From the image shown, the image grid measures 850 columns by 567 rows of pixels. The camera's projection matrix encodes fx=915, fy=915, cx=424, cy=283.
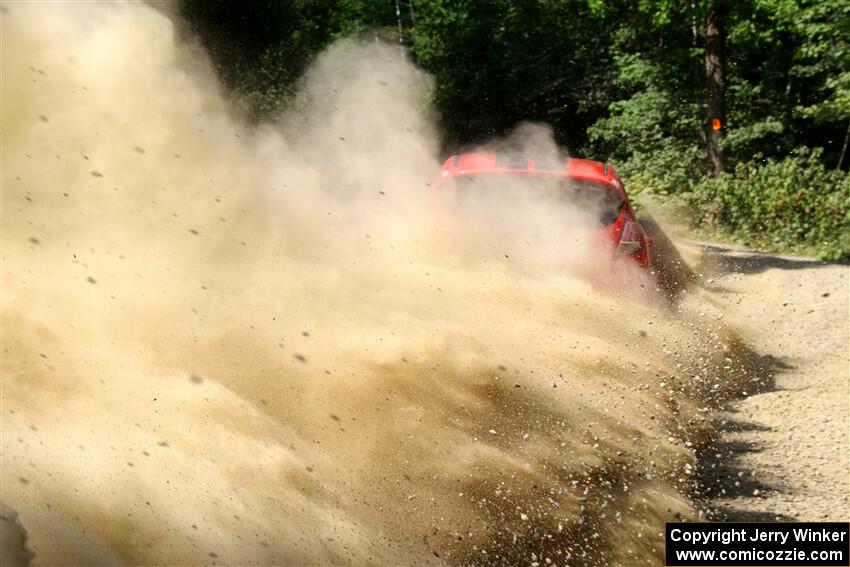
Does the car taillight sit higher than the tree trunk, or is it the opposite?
the tree trunk

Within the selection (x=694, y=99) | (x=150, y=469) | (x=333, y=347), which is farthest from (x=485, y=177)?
(x=694, y=99)

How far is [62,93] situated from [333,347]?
3.29 m

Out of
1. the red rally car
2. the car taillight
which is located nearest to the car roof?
the red rally car

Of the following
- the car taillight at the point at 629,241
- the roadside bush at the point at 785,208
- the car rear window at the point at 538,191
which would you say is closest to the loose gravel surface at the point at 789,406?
the car taillight at the point at 629,241

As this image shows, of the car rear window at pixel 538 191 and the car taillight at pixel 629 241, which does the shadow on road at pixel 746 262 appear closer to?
the car taillight at pixel 629 241

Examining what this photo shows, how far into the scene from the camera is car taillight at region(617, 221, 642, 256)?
888cm

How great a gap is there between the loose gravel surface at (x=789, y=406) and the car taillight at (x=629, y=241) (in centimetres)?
179

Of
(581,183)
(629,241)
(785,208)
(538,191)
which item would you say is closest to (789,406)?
(629,241)

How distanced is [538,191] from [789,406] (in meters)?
2.99

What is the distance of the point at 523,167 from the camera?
9031mm

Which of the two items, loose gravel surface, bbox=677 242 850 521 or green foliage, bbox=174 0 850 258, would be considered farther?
green foliage, bbox=174 0 850 258

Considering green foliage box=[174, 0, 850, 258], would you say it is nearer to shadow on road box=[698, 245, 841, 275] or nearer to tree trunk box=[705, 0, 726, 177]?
tree trunk box=[705, 0, 726, 177]

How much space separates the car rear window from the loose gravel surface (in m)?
2.29

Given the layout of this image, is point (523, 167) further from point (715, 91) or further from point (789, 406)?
point (715, 91)
